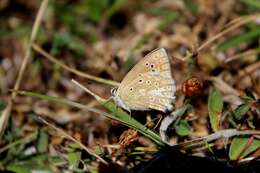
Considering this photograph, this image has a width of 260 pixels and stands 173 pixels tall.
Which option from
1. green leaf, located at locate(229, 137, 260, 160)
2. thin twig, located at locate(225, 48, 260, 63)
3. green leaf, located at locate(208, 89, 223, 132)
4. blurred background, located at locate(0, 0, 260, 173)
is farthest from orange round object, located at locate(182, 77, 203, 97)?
thin twig, located at locate(225, 48, 260, 63)

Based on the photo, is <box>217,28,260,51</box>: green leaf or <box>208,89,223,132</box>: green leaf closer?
<box>208,89,223,132</box>: green leaf

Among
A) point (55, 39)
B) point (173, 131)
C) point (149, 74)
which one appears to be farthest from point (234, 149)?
point (55, 39)

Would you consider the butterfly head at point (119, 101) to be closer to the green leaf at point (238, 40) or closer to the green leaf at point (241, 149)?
the green leaf at point (241, 149)

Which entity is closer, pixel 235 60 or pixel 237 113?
pixel 237 113

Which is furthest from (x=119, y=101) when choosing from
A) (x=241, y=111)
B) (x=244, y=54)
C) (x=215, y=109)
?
(x=244, y=54)

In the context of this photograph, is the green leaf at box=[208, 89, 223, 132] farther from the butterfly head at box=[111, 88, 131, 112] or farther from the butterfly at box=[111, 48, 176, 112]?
the butterfly head at box=[111, 88, 131, 112]

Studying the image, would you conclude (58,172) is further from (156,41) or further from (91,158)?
(156,41)

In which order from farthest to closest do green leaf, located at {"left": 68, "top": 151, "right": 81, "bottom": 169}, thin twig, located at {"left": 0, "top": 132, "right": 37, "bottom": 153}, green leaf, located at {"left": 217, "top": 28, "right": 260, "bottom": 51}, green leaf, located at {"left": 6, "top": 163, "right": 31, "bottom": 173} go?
green leaf, located at {"left": 217, "top": 28, "right": 260, "bottom": 51}
thin twig, located at {"left": 0, "top": 132, "right": 37, "bottom": 153}
green leaf, located at {"left": 6, "top": 163, "right": 31, "bottom": 173}
green leaf, located at {"left": 68, "top": 151, "right": 81, "bottom": 169}
